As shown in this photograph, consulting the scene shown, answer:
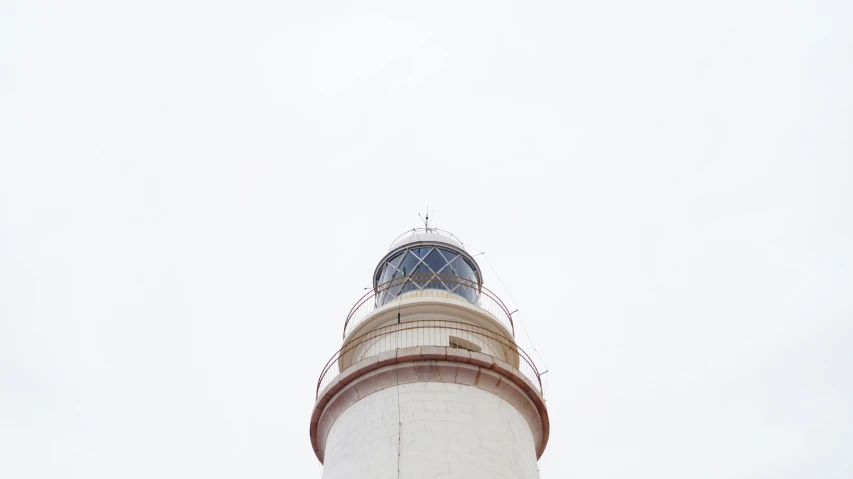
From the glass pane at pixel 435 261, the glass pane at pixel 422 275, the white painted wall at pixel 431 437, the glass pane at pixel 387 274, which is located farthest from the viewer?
the glass pane at pixel 387 274

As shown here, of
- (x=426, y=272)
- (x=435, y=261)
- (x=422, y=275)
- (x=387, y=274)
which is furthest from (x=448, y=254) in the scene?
(x=387, y=274)

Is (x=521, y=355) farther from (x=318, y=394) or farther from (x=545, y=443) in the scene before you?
(x=318, y=394)

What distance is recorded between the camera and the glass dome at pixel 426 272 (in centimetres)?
1582

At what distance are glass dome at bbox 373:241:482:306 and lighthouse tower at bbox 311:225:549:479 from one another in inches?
1.8

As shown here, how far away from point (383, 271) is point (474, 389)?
4583 millimetres

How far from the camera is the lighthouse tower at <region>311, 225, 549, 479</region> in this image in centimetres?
1224

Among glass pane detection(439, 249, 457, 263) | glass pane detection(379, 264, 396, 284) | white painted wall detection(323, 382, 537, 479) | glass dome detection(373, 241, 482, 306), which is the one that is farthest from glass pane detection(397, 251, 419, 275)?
white painted wall detection(323, 382, 537, 479)

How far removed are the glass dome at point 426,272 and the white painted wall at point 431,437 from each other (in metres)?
3.06

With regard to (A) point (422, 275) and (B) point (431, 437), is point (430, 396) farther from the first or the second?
(A) point (422, 275)

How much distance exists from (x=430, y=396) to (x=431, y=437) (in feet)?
2.63

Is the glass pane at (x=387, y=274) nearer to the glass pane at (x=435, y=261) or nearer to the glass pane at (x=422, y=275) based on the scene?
the glass pane at (x=422, y=275)

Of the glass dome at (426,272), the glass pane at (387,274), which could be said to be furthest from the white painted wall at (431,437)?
the glass pane at (387,274)

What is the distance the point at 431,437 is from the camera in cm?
1230

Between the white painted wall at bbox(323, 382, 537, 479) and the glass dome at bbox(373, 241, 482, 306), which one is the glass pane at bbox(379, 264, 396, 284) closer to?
the glass dome at bbox(373, 241, 482, 306)
